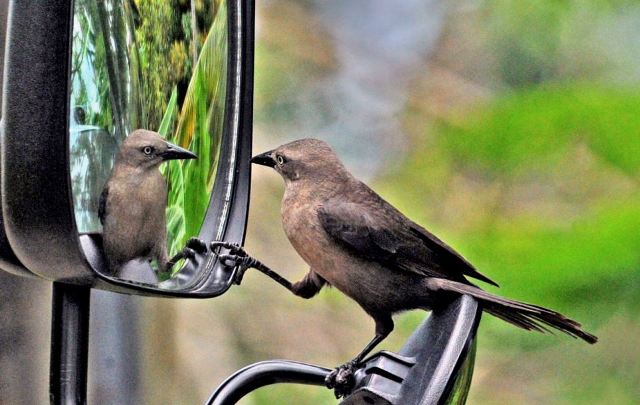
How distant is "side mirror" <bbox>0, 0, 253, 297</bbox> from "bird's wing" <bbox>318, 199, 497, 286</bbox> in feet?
1.07

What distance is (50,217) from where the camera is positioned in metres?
1.03

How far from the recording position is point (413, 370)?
1.26 meters

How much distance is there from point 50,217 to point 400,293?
1.02 metres

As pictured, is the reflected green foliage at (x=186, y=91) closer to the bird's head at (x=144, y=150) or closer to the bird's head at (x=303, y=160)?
the bird's head at (x=144, y=150)

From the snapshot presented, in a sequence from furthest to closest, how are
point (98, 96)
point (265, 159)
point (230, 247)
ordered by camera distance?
point (265, 159)
point (230, 247)
point (98, 96)

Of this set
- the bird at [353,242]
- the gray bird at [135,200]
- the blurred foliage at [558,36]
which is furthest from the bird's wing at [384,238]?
the blurred foliage at [558,36]

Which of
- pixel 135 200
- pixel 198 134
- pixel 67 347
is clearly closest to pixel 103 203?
pixel 135 200

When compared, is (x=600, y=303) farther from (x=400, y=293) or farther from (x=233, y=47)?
(x=233, y=47)

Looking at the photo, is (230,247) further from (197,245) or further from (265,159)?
(265,159)

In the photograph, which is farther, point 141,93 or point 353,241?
point 353,241

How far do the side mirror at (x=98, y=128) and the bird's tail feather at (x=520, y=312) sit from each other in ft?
1.20

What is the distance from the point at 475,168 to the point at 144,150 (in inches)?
72.3

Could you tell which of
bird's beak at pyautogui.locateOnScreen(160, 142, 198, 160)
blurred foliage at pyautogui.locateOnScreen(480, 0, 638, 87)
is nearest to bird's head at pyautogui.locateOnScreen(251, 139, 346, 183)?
bird's beak at pyautogui.locateOnScreen(160, 142, 198, 160)

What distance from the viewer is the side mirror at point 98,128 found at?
0.98m
